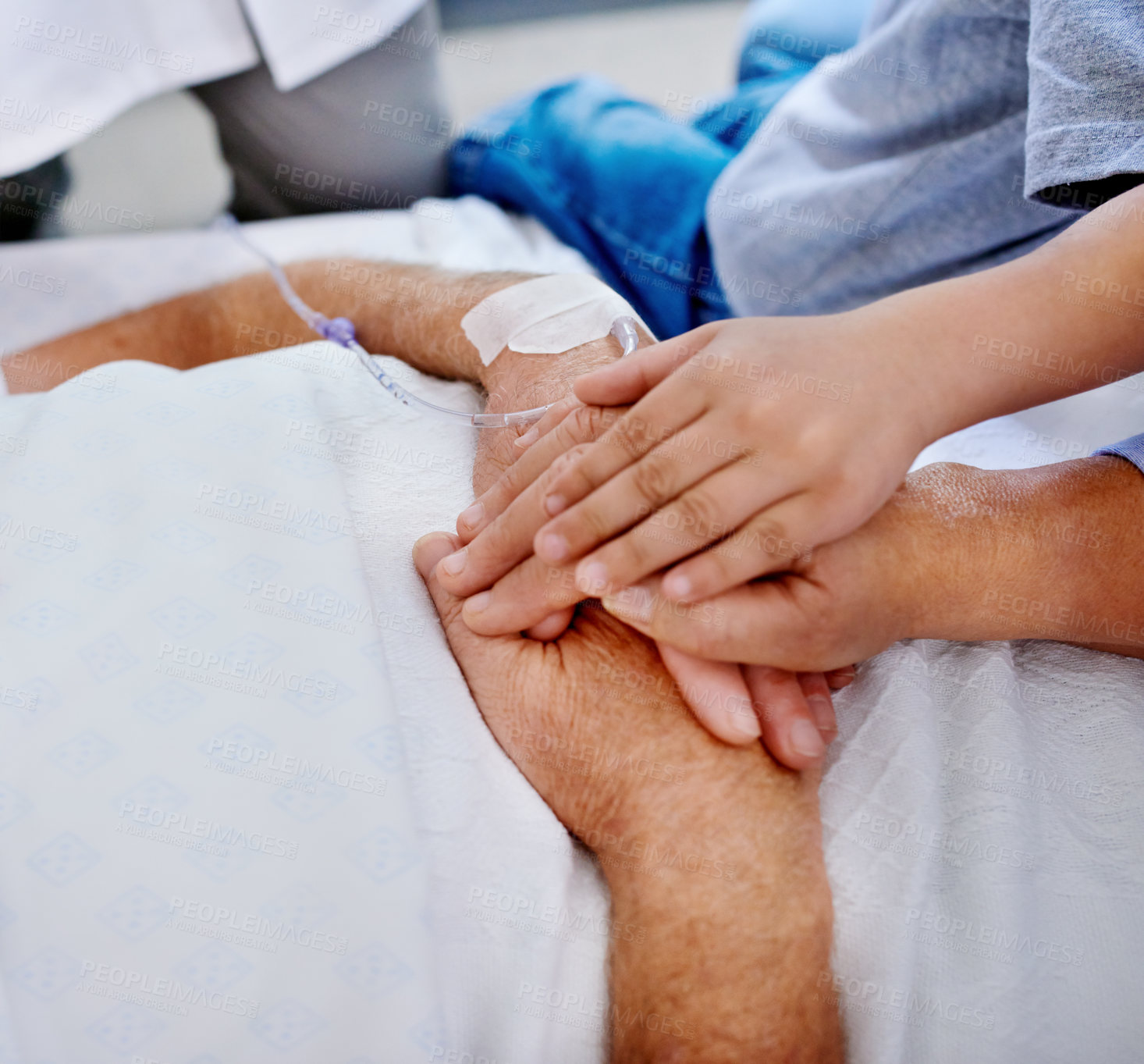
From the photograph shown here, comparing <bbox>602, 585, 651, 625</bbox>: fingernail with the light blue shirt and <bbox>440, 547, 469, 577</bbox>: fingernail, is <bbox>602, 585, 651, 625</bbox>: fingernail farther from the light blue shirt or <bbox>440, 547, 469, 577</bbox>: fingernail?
the light blue shirt

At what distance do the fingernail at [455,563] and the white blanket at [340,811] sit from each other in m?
0.05

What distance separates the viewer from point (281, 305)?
1252mm

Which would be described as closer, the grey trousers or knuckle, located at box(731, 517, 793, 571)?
knuckle, located at box(731, 517, 793, 571)

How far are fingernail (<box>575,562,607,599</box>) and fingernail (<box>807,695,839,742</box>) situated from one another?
212mm

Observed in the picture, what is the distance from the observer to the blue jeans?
57.6 inches

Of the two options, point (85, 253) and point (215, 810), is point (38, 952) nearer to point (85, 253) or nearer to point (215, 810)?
point (215, 810)

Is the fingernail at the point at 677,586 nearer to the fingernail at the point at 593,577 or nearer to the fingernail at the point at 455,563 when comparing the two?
the fingernail at the point at 593,577

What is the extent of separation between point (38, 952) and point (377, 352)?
2.56 feet

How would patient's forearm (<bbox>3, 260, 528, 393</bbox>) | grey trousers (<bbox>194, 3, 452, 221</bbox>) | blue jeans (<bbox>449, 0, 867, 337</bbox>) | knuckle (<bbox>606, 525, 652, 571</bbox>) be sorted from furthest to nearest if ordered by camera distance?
grey trousers (<bbox>194, 3, 452, 221</bbox>) → blue jeans (<bbox>449, 0, 867, 337</bbox>) → patient's forearm (<bbox>3, 260, 528, 393</bbox>) → knuckle (<bbox>606, 525, 652, 571</bbox>)

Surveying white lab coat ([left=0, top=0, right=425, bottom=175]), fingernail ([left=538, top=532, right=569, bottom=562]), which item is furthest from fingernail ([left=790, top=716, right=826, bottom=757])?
white lab coat ([left=0, top=0, right=425, bottom=175])

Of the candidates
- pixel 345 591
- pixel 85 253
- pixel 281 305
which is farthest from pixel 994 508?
pixel 85 253

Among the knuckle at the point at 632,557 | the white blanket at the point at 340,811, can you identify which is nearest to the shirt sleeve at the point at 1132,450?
the white blanket at the point at 340,811

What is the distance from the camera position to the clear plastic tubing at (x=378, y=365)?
0.95 metres

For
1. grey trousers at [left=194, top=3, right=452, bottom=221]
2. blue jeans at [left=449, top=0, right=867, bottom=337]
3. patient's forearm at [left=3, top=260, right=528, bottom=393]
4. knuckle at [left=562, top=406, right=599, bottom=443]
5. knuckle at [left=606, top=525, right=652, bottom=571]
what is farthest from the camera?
grey trousers at [left=194, top=3, right=452, bottom=221]
